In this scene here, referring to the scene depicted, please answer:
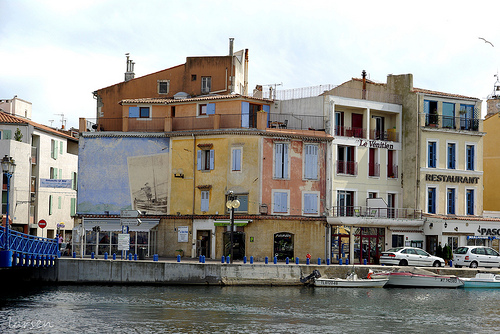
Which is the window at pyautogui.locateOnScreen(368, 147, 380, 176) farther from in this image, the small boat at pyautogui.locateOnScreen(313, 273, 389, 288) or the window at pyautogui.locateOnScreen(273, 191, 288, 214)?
the small boat at pyautogui.locateOnScreen(313, 273, 389, 288)

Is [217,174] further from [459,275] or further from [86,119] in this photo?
[459,275]

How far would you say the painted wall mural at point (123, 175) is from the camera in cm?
5825

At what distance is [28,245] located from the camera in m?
44.3

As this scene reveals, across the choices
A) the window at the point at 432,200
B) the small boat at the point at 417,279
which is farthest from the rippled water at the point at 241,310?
the window at the point at 432,200

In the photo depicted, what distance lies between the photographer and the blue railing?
41.3 m

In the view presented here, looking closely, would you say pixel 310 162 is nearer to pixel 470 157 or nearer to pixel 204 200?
pixel 204 200

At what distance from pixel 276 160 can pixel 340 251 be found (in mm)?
8379

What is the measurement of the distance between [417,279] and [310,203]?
10135 millimetres

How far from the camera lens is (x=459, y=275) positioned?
54.0 m

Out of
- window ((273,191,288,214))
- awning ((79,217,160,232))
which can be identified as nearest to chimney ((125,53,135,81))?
awning ((79,217,160,232))

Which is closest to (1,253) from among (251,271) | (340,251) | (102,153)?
(251,271)

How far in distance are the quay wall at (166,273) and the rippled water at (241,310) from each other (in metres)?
0.98

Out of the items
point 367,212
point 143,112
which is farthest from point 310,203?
point 143,112

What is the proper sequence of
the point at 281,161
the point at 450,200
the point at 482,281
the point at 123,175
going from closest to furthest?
the point at 482,281 → the point at 281,161 → the point at 123,175 → the point at 450,200
